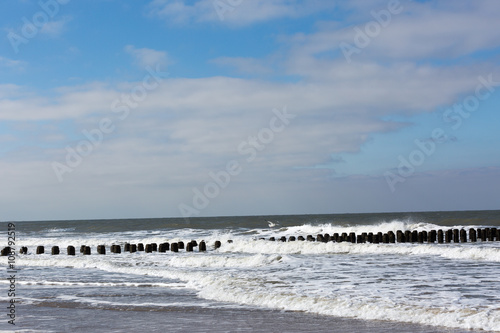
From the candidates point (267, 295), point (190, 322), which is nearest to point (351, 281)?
point (267, 295)

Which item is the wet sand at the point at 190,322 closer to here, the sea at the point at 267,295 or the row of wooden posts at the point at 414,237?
the sea at the point at 267,295

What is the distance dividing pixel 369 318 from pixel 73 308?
5.36m

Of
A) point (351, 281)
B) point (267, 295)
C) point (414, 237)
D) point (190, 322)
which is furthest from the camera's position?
point (414, 237)

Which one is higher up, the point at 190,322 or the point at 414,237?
the point at 414,237

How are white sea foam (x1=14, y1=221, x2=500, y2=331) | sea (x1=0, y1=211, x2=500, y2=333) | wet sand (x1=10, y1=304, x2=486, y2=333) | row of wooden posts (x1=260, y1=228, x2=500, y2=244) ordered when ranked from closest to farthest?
wet sand (x1=10, y1=304, x2=486, y2=333), sea (x1=0, y1=211, x2=500, y2=333), white sea foam (x1=14, y1=221, x2=500, y2=331), row of wooden posts (x1=260, y1=228, x2=500, y2=244)

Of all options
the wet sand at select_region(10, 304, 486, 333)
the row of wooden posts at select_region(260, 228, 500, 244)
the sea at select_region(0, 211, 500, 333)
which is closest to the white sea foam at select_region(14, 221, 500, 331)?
the sea at select_region(0, 211, 500, 333)

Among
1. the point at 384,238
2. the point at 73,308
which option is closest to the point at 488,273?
the point at 73,308

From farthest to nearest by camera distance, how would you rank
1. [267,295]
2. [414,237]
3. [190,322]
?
1. [414,237]
2. [267,295]
3. [190,322]

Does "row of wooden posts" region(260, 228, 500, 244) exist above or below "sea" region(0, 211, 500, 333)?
above

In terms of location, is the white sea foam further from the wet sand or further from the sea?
the wet sand

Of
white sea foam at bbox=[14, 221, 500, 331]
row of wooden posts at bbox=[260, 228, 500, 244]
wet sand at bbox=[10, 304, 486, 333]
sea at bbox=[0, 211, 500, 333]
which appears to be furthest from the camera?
row of wooden posts at bbox=[260, 228, 500, 244]

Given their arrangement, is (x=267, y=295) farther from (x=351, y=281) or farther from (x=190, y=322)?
(x=351, y=281)

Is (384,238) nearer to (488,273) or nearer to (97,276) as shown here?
(488,273)

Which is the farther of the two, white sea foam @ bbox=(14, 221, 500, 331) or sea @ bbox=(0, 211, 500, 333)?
white sea foam @ bbox=(14, 221, 500, 331)
